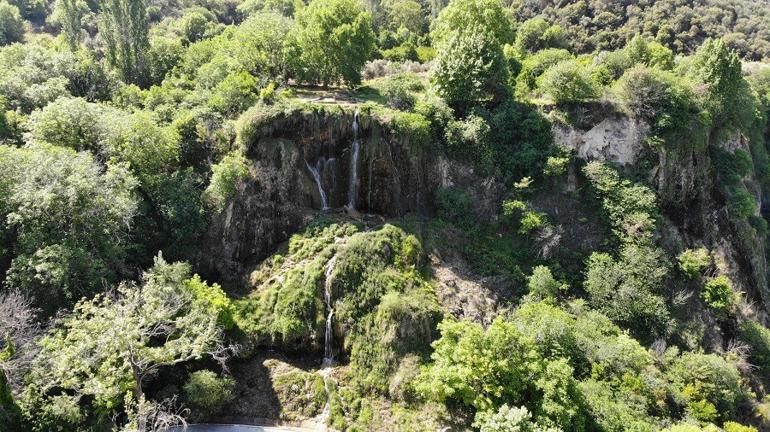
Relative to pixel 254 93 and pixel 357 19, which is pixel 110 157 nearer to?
pixel 254 93

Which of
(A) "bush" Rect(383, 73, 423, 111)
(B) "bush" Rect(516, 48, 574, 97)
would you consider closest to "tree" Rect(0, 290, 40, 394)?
(A) "bush" Rect(383, 73, 423, 111)

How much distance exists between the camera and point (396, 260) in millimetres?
27469

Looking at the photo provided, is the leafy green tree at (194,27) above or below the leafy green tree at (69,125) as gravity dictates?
above

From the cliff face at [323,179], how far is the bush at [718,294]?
51.3 ft

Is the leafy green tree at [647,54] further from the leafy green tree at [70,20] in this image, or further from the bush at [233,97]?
the leafy green tree at [70,20]

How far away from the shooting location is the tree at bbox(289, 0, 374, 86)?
127 feet

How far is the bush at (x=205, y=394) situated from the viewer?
2116 cm

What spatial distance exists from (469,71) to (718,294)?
2448 cm

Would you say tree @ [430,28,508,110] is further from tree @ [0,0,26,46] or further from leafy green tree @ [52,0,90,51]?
tree @ [0,0,26,46]

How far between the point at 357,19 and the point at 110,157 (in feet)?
79.9

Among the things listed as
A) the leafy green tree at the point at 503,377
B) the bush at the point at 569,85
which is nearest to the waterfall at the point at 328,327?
the leafy green tree at the point at 503,377

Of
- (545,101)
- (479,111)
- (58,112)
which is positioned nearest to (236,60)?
(58,112)

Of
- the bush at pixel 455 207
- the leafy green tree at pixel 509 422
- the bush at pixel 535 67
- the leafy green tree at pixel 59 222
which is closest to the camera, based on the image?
the leafy green tree at pixel 509 422

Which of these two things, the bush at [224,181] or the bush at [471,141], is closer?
the bush at [224,181]
